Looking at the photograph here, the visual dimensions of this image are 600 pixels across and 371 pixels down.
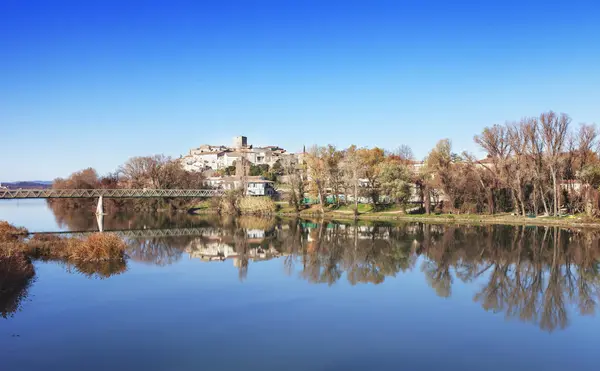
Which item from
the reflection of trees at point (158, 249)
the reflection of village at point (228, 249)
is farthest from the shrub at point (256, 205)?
the reflection of trees at point (158, 249)

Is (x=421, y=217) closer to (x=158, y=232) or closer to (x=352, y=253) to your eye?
(x=352, y=253)

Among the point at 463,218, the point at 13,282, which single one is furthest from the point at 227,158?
the point at 13,282

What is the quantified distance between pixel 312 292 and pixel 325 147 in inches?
1691

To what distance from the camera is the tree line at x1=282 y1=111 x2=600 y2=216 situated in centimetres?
4738

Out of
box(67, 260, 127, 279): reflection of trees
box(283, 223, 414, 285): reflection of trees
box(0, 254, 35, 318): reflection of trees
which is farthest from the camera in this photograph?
box(283, 223, 414, 285): reflection of trees

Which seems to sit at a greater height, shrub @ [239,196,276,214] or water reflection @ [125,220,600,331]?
shrub @ [239,196,276,214]

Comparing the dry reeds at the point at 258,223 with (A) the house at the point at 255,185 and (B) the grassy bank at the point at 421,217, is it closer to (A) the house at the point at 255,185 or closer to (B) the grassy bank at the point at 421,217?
(B) the grassy bank at the point at 421,217

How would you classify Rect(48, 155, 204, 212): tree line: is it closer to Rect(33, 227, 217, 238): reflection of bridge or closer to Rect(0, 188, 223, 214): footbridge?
Rect(0, 188, 223, 214): footbridge

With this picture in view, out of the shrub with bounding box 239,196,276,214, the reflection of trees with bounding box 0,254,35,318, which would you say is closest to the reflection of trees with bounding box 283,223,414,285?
the reflection of trees with bounding box 0,254,35,318

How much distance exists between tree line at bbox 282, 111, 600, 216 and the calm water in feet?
61.4

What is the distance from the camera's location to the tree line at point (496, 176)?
4738 centimetres

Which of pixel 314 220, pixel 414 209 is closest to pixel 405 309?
pixel 314 220

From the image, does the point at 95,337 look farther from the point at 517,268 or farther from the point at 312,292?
the point at 517,268

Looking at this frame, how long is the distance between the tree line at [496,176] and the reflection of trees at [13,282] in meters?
39.4
